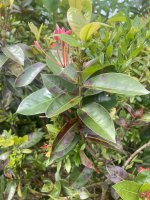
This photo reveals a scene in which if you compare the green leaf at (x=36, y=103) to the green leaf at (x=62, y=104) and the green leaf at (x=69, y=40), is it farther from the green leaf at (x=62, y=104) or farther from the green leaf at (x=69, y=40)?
the green leaf at (x=69, y=40)

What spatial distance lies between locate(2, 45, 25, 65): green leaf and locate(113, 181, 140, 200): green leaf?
59 centimetres

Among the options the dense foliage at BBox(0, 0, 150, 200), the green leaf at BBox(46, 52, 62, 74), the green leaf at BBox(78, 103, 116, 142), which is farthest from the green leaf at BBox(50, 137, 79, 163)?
the green leaf at BBox(46, 52, 62, 74)

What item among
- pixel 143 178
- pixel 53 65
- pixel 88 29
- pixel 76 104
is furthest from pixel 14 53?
pixel 143 178

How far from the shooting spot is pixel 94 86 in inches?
36.0

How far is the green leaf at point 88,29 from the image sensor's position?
796mm

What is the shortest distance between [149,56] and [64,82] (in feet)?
1.65

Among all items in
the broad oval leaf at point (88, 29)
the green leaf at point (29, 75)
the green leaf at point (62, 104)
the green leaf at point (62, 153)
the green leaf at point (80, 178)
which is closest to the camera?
the broad oval leaf at point (88, 29)

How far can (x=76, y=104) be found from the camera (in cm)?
97

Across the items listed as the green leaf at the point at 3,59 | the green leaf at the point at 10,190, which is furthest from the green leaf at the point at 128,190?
the green leaf at the point at 3,59

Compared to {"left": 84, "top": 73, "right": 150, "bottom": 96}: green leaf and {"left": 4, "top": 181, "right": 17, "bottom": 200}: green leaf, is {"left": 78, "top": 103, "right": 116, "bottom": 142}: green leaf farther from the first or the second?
{"left": 4, "top": 181, "right": 17, "bottom": 200}: green leaf

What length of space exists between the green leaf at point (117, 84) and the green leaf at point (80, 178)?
432mm

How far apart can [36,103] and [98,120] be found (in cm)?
21

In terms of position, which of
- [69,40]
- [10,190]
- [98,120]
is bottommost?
[10,190]

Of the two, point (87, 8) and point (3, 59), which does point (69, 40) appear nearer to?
point (87, 8)
